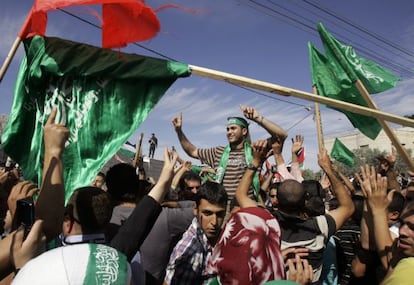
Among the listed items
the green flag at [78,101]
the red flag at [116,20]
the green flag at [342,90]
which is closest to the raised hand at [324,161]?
the green flag at [342,90]

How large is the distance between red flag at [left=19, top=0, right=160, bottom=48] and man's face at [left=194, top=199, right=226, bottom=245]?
125 centimetres

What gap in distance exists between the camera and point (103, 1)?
2.19 m

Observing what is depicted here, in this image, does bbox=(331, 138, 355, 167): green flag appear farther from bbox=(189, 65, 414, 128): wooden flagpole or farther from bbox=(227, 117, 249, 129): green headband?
bbox=(189, 65, 414, 128): wooden flagpole

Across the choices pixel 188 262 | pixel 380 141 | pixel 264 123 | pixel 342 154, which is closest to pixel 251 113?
pixel 264 123

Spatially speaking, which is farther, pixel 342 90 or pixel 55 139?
pixel 342 90

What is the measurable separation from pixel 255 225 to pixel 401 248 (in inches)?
43.0

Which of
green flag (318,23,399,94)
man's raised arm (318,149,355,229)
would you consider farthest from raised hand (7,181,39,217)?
green flag (318,23,399,94)

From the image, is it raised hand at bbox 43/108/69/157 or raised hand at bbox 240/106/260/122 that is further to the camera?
raised hand at bbox 240/106/260/122

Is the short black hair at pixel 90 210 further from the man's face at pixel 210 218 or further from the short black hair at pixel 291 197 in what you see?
the short black hair at pixel 291 197

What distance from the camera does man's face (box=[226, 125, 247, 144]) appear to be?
4285mm

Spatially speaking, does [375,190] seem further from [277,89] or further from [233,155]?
[233,155]

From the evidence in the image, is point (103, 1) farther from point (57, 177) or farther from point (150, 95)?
point (57, 177)

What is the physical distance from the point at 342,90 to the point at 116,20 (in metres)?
2.52

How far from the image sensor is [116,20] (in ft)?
7.56
